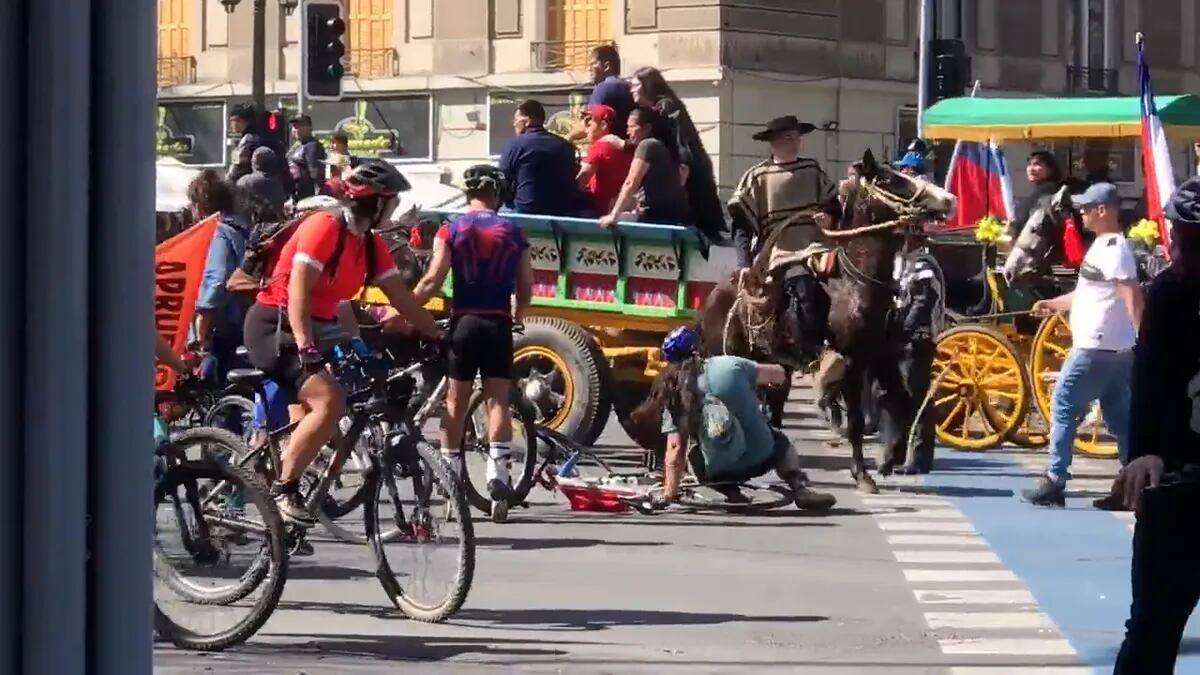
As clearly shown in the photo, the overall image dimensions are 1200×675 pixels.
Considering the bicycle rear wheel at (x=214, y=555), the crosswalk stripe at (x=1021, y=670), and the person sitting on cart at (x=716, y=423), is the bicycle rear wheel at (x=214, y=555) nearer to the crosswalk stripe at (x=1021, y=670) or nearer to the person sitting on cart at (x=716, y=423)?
the crosswalk stripe at (x=1021, y=670)

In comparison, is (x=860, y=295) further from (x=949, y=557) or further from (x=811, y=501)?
(x=949, y=557)

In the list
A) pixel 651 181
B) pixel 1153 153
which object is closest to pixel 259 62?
pixel 651 181

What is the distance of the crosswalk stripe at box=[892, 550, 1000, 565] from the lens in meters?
10.8

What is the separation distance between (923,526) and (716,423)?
1205mm

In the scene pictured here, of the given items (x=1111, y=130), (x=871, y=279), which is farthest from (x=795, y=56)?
(x=871, y=279)

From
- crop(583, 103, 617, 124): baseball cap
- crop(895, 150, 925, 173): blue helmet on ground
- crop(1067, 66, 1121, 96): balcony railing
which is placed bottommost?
crop(895, 150, 925, 173): blue helmet on ground

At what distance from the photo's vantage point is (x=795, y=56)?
136 ft

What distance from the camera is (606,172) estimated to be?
14625 mm

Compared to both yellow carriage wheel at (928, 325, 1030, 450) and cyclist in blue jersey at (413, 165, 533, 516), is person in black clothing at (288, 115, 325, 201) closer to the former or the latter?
yellow carriage wheel at (928, 325, 1030, 450)

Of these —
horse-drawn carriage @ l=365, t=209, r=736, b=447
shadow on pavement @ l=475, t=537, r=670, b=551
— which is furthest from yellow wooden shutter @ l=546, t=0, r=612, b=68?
shadow on pavement @ l=475, t=537, r=670, b=551

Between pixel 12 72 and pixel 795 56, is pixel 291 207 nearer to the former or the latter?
pixel 12 72

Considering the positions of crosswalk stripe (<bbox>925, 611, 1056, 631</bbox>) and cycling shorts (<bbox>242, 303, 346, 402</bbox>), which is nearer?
crosswalk stripe (<bbox>925, 611, 1056, 631</bbox>)

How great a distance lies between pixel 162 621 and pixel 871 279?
6.13 meters

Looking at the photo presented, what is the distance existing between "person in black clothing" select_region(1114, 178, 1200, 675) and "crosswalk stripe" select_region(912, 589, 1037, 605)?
3.40m
